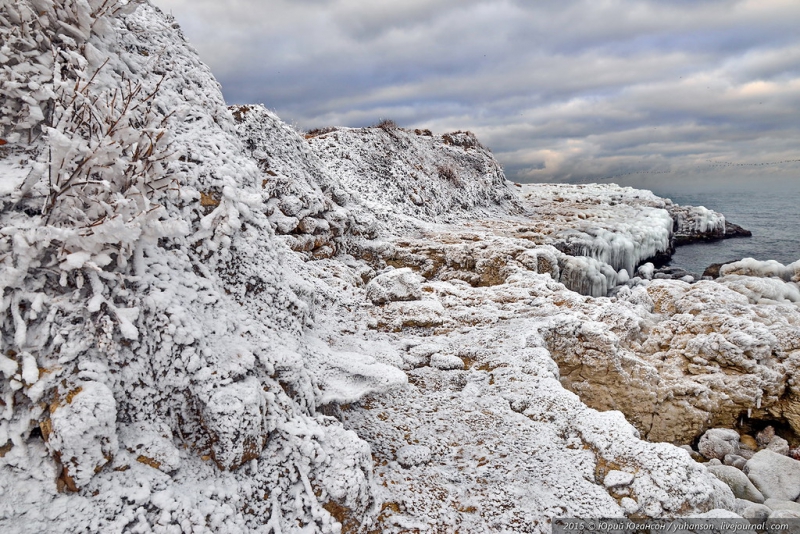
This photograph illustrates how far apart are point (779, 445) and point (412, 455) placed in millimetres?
6041

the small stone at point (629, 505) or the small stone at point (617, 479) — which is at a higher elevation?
the small stone at point (617, 479)

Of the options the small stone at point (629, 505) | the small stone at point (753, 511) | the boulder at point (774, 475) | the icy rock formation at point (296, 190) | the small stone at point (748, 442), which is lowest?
the small stone at point (748, 442)

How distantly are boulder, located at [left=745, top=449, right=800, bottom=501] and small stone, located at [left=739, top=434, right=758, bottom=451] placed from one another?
3.45ft

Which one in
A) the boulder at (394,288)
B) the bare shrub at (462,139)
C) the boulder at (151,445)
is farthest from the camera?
the bare shrub at (462,139)

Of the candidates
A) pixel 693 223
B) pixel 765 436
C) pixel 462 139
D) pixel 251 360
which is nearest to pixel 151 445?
pixel 251 360

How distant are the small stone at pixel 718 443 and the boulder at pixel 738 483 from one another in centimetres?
92

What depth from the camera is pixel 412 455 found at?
4059mm

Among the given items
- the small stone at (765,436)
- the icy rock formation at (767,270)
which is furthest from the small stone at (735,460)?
the icy rock formation at (767,270)

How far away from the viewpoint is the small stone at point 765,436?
6355 mm

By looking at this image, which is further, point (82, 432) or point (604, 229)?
point (604, 229)

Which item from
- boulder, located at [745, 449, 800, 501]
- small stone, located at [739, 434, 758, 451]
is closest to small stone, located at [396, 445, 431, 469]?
boulder, located at [745, 449, 800, 501]

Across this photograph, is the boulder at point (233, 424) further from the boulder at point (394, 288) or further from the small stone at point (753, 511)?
the small stone at point (753, 511)

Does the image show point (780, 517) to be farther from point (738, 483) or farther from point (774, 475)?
point (774, 475)

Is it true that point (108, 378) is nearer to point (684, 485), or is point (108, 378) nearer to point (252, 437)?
point (252, 437)
